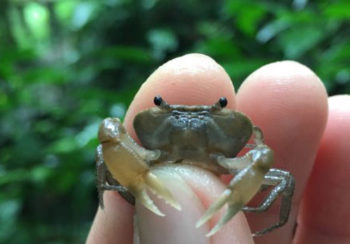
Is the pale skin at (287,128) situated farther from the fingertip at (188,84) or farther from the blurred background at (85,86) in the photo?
the blurred background at (85,86)

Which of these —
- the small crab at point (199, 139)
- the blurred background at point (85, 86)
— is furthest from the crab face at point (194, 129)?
the blurred background at point (85, 86)

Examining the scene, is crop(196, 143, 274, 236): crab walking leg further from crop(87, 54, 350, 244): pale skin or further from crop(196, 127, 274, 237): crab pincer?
crop(87, 54, 350, 244): pale skin

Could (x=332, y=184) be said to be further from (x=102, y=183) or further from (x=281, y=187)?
(x=102, y=183)

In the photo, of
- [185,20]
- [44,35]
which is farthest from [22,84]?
[44,35]

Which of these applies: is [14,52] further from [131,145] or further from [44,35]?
[44,35]

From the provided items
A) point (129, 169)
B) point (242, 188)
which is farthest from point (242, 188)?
point (129, 169)
